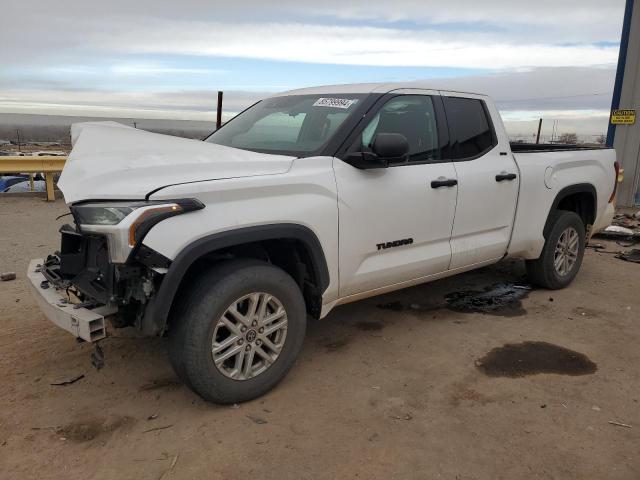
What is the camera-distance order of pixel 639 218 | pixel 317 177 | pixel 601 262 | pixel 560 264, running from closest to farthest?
pixel 317 177 → pixel 560 264 → pixel 601 262 → pixel 639 218

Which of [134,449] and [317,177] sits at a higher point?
[317,177]

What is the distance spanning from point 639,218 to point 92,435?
9.56 meters

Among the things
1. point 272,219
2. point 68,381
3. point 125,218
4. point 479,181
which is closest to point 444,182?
point 479,181

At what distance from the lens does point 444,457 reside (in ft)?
8.81

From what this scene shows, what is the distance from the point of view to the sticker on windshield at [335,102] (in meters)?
3.80

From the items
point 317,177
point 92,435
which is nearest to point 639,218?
point 317,177

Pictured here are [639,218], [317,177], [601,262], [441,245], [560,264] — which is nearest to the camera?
[317,177]

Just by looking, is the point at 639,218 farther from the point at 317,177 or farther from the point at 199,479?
the point at 199,479

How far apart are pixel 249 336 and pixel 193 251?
652 millimetres

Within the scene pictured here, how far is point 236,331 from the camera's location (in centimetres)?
303

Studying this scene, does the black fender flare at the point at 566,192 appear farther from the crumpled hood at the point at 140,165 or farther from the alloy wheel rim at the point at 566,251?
the crumpled hood at the point at 140,165

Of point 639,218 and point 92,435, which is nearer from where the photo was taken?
point 92,435

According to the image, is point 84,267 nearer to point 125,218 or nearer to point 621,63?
point 125,218

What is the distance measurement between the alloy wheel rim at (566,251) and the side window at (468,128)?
4.69 ft
